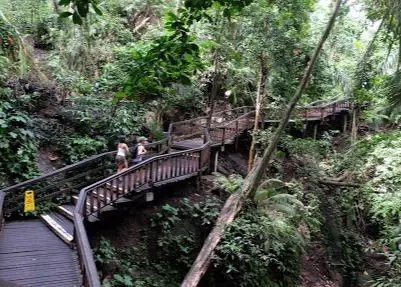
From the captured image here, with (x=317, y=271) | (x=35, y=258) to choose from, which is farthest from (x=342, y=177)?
(x=35, y=258)

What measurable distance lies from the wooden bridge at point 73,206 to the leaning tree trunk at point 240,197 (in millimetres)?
1732

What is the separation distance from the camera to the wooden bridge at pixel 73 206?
5.80m

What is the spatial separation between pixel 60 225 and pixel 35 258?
1.32 metres

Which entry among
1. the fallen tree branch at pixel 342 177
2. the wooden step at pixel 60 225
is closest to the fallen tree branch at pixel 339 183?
the fallen tree branch at pixel 342 177

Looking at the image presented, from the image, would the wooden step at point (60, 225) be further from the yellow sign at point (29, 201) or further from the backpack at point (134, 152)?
the backpack at point (134, 152)

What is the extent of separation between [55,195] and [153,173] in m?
2.42

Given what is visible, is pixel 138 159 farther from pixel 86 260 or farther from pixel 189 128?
pixel 189 128

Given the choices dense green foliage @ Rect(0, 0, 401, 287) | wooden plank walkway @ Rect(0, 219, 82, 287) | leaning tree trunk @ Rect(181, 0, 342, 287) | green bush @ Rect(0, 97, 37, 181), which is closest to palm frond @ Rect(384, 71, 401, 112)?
dense green foliage @ Rect(0, 0, 401, 287)

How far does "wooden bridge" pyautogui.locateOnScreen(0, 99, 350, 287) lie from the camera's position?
5797mm

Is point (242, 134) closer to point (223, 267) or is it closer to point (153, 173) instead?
point (153, 173)

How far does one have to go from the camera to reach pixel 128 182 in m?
8.68

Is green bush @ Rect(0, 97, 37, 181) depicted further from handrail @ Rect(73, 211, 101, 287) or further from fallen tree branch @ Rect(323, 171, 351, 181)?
fallen tree branch @ Rect(323, 171, 351, 181)

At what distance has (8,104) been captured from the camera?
32.5 feet

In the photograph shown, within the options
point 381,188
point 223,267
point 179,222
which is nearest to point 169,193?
point 179,222
